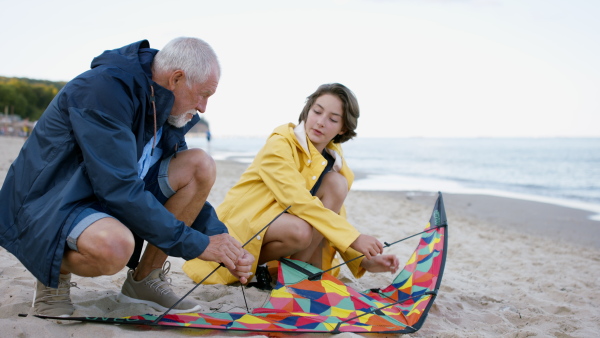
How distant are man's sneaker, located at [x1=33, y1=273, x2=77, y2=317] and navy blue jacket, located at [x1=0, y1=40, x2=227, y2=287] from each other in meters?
0.26

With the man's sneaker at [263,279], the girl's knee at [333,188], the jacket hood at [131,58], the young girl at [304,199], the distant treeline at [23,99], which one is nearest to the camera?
the jacket hood at [131,58]

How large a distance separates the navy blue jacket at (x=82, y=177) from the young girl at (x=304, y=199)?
2.54 ft

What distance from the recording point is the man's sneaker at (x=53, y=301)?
186cm

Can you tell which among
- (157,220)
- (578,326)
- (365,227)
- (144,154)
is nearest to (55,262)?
(157,220)

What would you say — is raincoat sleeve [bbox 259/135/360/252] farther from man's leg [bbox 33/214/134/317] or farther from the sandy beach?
man's leg [bbox 33/214/134/317]

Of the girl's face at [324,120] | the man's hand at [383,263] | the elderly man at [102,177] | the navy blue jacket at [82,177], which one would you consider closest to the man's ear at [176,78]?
the elderly man at [102,177]

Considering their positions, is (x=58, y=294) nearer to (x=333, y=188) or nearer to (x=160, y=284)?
(x=160, y=284)

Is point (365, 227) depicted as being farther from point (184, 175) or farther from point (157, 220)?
point (157, 220)

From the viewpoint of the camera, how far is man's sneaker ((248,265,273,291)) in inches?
105

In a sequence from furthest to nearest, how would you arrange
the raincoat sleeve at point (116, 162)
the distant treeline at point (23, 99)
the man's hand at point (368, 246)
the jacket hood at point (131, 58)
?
the distant treeline at point (23, 99)
the man's hand at point (368, 246)
the jacket hood at point (131, 58)
the raincoat sleeve at point (116, 162)

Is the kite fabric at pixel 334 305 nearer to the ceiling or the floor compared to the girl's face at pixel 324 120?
nearer to the floor

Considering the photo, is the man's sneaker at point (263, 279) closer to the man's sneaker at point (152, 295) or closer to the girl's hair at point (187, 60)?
the man's sneaker at point (152, 295)

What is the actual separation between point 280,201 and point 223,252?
735 millimetres

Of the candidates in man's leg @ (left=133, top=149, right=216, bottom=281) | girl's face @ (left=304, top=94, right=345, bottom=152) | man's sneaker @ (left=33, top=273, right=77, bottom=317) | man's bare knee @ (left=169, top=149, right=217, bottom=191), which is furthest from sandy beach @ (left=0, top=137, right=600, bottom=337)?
girl's face @ (left=304, top=94, right=345, bottom=152)
